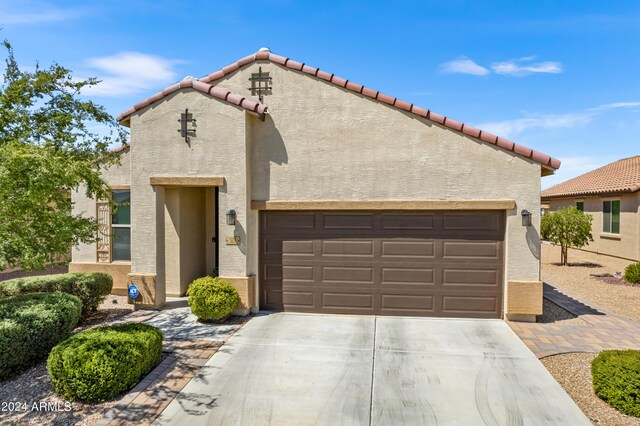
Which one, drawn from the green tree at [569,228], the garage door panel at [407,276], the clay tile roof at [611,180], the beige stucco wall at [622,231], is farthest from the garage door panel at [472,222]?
the beige stucco wall at [622,231]

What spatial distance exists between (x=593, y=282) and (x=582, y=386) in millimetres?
9353

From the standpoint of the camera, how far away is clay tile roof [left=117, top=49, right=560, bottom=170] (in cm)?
786

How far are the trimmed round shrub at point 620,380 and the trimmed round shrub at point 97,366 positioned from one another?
6286mm

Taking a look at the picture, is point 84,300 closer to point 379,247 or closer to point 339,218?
point 339,218

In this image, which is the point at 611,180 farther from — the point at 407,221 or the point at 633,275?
the point at 407,221

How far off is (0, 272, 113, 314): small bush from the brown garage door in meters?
3.90

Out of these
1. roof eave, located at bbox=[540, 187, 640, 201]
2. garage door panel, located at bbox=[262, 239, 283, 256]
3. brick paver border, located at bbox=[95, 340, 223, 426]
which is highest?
roof eave, located at bbox=[540, 187, 640, 201]

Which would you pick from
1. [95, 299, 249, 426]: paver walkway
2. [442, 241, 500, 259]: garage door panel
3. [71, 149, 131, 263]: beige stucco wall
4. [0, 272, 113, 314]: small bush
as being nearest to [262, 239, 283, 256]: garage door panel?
[95, 299, 249, 426]: paver walkway

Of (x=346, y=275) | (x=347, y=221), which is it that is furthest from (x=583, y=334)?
(x=347, y=221)

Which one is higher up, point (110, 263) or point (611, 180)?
point (611, 180)

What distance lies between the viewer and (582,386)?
17.1 ft

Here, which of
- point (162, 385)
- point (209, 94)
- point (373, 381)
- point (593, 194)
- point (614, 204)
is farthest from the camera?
point (593, 194)

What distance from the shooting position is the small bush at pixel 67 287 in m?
8.27

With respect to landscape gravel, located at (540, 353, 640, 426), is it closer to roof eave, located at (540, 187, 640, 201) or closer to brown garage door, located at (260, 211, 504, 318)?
brown garage door, located at (260, 211, 504, 318)
